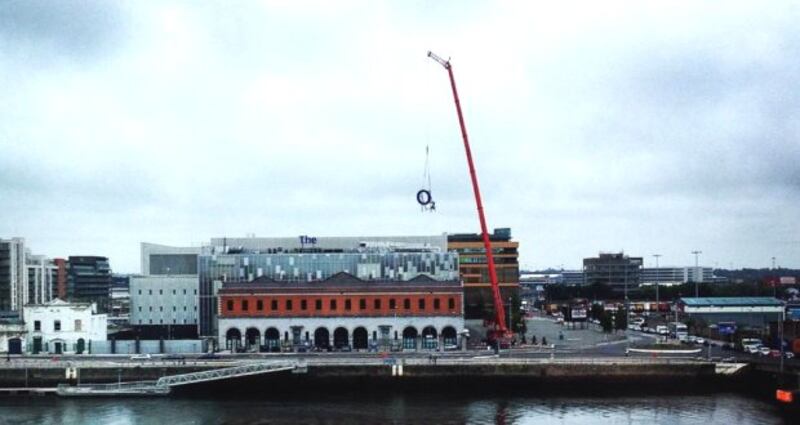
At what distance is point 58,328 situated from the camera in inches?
3612

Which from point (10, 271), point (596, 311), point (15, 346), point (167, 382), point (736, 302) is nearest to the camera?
point (167, 382)

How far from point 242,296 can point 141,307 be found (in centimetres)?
2020

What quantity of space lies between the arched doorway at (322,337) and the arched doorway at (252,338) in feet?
19.9

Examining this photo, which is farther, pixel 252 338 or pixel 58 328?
pixel 252 338

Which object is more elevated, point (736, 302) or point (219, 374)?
point (736, 302)

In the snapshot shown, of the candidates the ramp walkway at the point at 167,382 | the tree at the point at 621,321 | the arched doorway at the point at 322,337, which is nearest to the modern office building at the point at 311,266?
the arched doorway at the point at 322,337

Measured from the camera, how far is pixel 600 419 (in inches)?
2346

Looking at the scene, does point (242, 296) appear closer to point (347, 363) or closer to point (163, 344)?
point (163, 344)

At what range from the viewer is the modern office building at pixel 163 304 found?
10581 cm

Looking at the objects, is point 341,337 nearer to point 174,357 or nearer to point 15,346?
point 174,357

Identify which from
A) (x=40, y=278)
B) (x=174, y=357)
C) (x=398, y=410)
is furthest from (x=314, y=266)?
(x=40, y=278)

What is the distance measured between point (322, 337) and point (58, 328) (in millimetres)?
27810

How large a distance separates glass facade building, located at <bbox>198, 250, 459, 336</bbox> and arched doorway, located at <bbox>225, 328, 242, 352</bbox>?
8.20 m

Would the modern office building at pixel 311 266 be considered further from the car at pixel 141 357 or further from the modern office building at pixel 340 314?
the car at pixel 141 357
